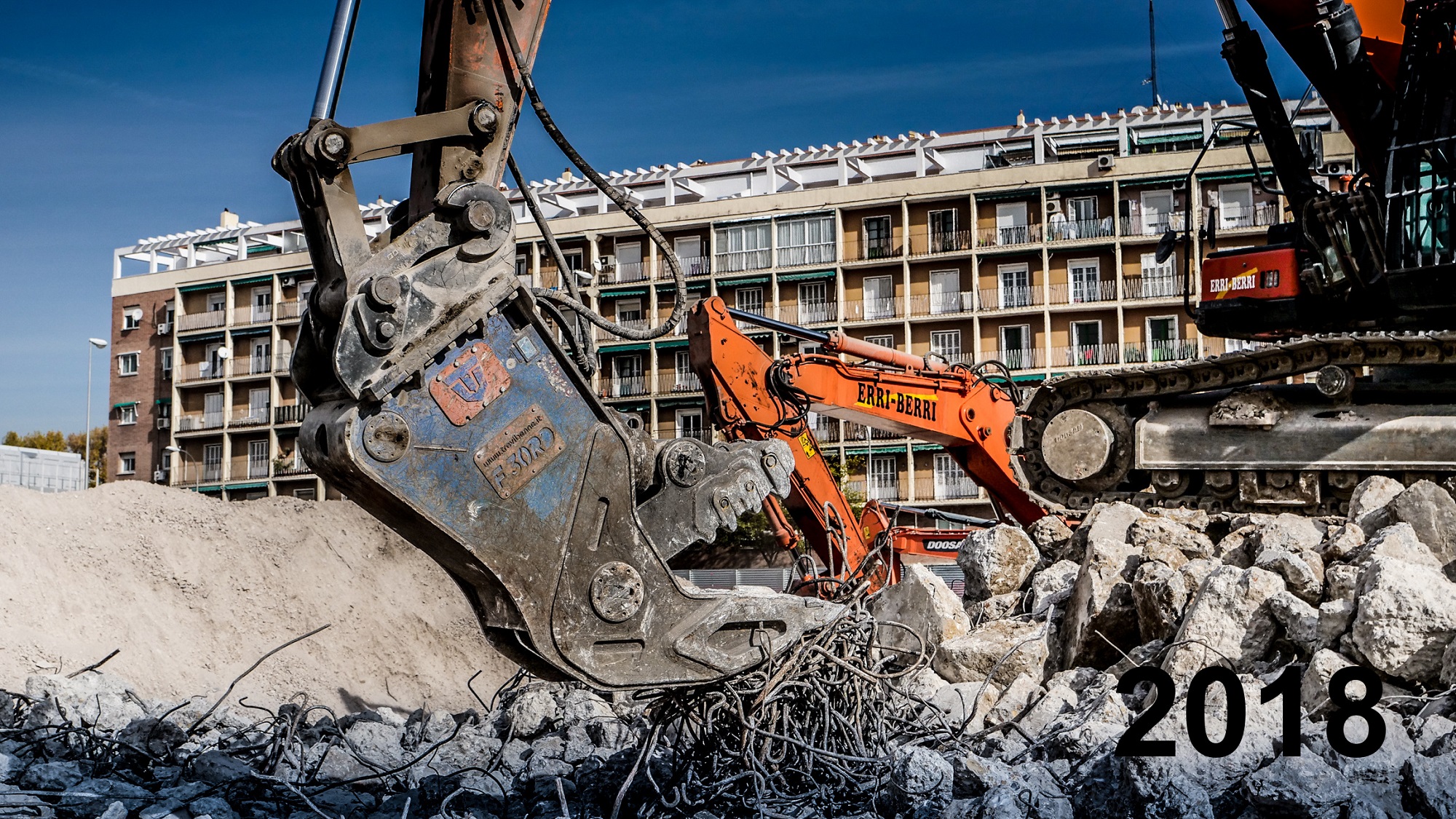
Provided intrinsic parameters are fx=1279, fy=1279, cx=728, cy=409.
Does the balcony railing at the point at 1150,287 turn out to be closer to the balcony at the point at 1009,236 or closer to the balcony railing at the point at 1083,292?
the balcony railing at the point at 1083,292

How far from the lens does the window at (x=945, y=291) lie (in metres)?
38.9

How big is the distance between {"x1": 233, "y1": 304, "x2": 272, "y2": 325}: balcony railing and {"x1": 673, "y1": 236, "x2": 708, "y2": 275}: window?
1560cm

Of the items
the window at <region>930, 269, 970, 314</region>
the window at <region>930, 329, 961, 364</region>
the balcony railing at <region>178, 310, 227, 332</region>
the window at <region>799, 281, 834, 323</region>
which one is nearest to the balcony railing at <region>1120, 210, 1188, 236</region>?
the window at <region>930, 269, 970, 314</region>

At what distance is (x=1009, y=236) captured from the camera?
38125 mm

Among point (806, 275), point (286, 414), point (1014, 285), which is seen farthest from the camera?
point (286, 414)

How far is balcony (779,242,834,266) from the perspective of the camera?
1561 inches

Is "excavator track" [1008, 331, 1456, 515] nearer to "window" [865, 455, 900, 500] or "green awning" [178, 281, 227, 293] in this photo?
"window" [865, 455, 900, 500]

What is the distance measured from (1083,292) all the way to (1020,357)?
2628 millimetres

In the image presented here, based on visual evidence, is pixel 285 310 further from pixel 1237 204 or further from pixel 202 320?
pixel 1237 204

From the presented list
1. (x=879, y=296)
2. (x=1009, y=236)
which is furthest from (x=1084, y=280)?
(x=879, y=296)

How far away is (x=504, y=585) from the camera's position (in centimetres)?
332

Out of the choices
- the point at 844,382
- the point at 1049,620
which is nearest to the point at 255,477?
the point at 844,382

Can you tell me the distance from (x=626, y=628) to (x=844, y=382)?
24.3 ft

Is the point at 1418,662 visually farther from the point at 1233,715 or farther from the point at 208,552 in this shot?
the point at 208,552
